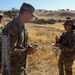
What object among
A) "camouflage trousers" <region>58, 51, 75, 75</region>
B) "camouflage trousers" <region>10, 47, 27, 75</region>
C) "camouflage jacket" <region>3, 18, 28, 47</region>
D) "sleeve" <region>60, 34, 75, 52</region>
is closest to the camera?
Result: "camouflage jacket" <region>3, 18, 28, 47</region>

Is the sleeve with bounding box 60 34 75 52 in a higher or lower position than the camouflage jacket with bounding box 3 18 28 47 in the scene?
lower

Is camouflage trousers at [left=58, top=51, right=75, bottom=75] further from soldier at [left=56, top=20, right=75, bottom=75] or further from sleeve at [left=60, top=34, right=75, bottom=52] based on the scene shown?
sleeve at [left=60, top=34, right=75, bottom=52]

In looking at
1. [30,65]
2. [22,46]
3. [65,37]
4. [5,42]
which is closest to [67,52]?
[65,37]

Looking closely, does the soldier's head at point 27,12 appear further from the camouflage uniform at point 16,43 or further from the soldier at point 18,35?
the camouflage uniform at point 16,43

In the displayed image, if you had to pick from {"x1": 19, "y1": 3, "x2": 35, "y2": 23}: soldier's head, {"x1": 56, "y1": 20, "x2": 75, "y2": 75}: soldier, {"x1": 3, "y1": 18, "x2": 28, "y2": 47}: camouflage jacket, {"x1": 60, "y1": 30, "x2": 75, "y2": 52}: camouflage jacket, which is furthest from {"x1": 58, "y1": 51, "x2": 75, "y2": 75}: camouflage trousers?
{"x1": 19, "y1": 3, "x2": 35, "y2": 23}: soldier's head

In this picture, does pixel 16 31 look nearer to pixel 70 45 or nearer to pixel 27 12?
pixel 27 12

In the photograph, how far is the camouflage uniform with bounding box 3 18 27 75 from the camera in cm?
392

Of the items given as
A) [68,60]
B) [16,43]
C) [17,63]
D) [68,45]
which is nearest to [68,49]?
[68,45]

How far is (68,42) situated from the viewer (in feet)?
19.6

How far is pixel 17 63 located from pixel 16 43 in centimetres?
35

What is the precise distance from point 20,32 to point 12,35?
0.53ft

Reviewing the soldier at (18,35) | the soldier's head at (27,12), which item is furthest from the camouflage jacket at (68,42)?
the soldier's head at (27,12)

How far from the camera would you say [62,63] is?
6309mm

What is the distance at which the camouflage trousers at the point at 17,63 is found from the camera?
409cm
